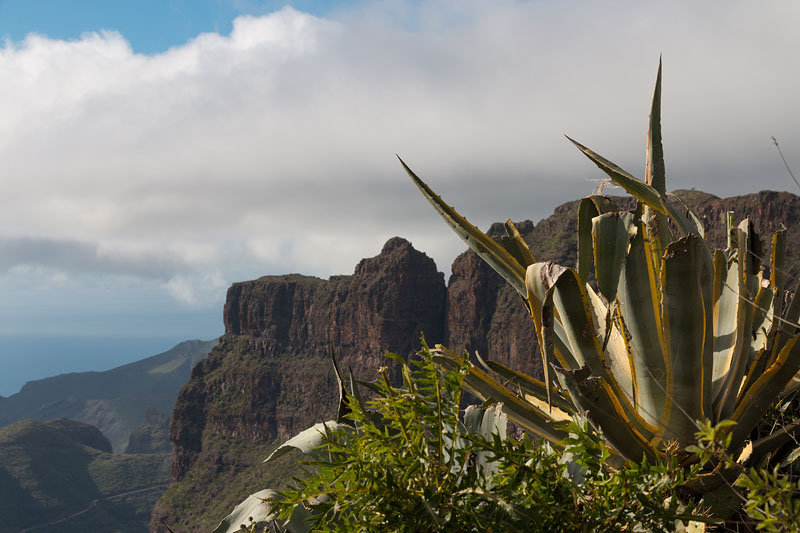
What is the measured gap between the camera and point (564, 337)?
2.46 metres

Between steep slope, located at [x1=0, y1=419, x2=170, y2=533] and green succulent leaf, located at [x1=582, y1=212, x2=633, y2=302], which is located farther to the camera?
steep slope, located at [x1=0, y1=419, x2=170, y2=533]

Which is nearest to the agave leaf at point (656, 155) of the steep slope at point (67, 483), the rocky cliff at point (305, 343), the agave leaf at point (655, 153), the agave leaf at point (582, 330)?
the agave leaf at point (655, 153)

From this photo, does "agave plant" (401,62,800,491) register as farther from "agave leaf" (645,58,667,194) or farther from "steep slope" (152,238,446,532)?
"steep slope" (152,238,446,532)

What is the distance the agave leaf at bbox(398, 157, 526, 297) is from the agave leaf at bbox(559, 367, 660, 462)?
1.87 ft

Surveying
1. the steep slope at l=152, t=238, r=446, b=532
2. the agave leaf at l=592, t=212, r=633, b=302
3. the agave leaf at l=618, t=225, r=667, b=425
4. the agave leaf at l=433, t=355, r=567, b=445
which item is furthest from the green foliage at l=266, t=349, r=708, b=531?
the steep slope at l=152, t=238, r=446, b=532

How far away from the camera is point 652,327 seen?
6.61 ft

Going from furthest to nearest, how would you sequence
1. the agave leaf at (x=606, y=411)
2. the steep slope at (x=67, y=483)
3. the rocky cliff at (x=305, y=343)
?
the steep slope at (x=67, y=483)
the rocky cliff at (x=305, y=343)
the agave leaf at (x=606, y=411)

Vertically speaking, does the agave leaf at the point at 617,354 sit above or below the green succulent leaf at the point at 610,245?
below

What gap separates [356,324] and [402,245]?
11.1m

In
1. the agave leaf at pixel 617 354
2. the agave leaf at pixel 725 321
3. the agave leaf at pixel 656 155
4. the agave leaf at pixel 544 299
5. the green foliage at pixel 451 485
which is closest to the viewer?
the green foliage at pixel 451 485

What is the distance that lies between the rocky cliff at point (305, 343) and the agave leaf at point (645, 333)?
62138 millimetres

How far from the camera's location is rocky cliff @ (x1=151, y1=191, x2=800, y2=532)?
6912cm

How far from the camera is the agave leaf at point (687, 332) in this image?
1703 millimetres

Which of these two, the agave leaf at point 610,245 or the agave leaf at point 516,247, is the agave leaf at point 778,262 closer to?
the agave leaf at point 516,247
